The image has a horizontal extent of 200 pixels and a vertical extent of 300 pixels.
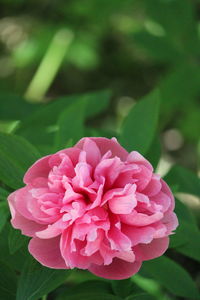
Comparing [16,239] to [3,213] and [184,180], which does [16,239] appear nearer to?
[3,213]

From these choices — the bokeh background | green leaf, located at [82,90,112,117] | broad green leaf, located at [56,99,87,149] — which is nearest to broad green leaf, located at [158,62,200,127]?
the bokeh background

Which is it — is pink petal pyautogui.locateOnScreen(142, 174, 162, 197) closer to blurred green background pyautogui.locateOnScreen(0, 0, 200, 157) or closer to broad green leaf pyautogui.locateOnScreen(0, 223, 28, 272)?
broad green leaf pyautogui.locateOnScreen(0, 223, 28, 272)

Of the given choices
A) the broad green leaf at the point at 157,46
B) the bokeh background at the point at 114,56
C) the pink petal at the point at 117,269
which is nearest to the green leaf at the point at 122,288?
the pink petal at the point at 117,269

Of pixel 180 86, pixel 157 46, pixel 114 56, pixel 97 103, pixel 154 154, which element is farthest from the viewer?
pixel 114 56

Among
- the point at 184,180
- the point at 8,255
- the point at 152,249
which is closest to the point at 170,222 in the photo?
the point at 152,249

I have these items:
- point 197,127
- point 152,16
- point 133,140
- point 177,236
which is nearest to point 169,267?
point 177,236
